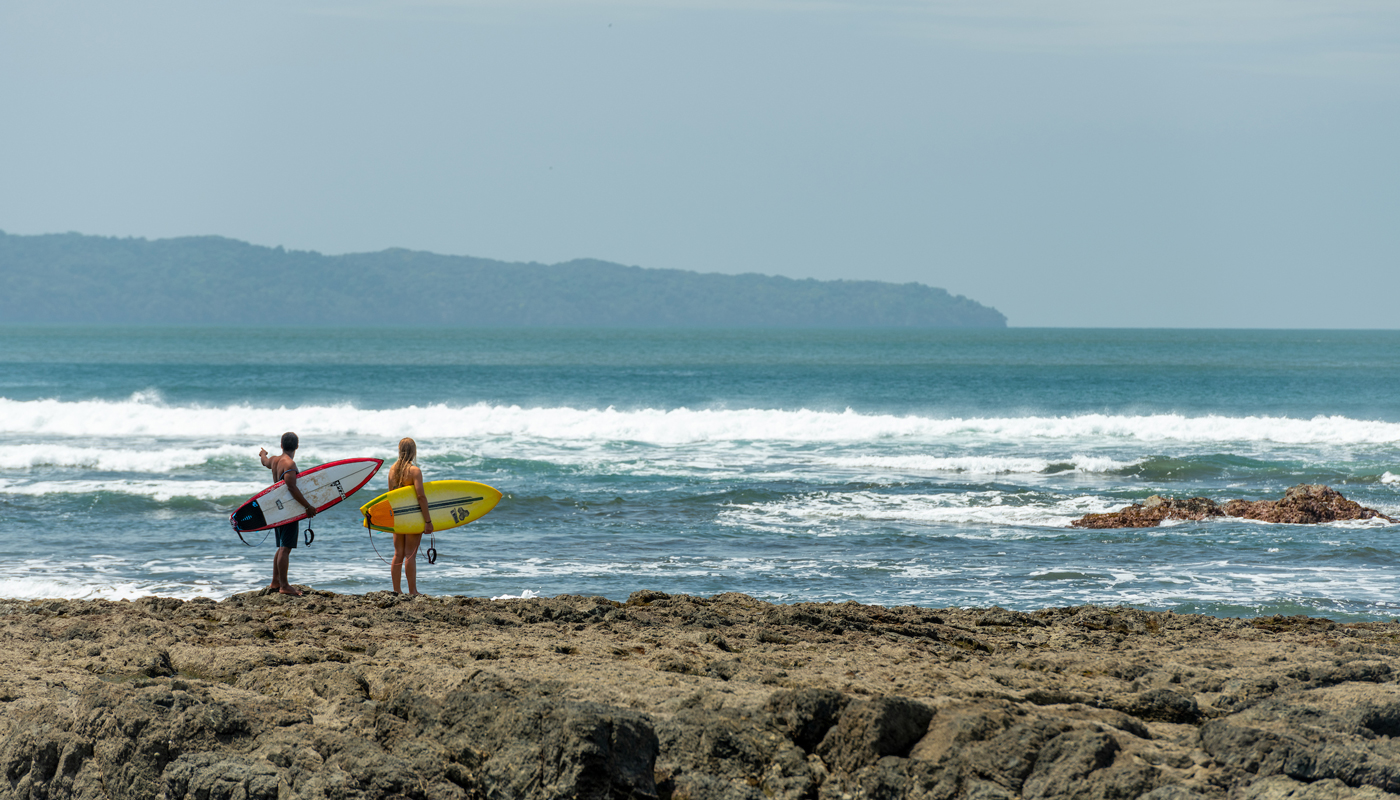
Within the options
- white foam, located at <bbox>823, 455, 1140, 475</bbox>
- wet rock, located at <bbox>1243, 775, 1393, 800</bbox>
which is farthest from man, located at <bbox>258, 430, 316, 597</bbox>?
white foam, located at <bbox>823, 455, 1140, 475</bbox>

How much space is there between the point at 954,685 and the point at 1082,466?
15.6 meters

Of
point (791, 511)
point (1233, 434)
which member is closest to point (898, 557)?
point (791, 511)

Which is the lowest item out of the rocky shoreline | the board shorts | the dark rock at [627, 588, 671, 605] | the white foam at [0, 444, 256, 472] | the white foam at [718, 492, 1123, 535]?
the white foam at [718, 492, 1123, 535]

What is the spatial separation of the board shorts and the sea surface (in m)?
1.28

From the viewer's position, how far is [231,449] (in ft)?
75.3

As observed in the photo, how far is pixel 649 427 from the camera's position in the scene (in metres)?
28.7

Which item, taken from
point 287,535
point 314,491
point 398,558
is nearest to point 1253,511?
point 398,558

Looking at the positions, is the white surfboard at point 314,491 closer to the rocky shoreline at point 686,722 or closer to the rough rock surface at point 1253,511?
the rocky shoreline at point 686,722

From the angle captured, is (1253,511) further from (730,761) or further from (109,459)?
(109,459)

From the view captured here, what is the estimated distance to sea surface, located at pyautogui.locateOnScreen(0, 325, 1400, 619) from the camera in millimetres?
10586

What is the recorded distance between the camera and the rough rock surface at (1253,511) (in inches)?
545

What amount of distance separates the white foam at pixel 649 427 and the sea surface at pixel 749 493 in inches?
5.7

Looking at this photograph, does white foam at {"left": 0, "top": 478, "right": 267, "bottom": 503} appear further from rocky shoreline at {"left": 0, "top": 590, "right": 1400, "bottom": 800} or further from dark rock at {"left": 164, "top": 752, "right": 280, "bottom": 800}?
dark rock at {"left": 164, "top": 752, "right": 280, "bottom": 800}

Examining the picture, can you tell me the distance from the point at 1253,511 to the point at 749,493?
6.90 metres
